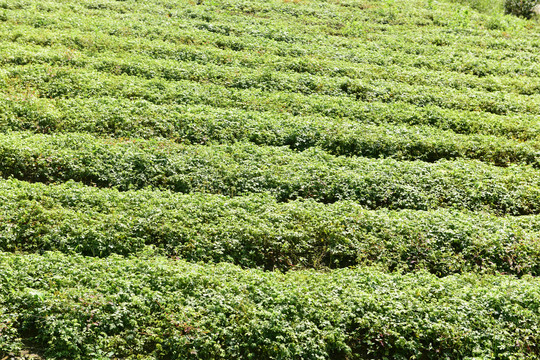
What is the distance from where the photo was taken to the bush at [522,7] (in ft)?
145

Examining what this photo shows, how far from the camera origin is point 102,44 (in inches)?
1116

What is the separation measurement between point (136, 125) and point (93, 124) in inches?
63.1

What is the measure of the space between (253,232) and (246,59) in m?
16.1

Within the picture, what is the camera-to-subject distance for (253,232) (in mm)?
15492

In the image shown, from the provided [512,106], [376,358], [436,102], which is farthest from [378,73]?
[376,358]

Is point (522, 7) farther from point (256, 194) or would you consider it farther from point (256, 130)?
point (256, 194)

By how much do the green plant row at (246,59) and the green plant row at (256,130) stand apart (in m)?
6.31

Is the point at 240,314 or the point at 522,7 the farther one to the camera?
the point at 522,7

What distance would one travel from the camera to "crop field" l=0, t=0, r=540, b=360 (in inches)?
477

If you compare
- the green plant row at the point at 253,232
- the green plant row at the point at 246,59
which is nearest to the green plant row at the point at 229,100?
the green plant row at the point at 246,59

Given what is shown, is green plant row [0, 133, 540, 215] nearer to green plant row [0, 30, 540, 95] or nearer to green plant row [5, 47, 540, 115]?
green plant row [5, 47, 540, 115]

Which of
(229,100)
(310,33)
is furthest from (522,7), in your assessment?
(229,100)

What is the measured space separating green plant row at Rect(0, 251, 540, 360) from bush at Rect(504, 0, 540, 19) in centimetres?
3764

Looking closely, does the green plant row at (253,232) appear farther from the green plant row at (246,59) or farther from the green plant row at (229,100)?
the green plant row at (246,59)
